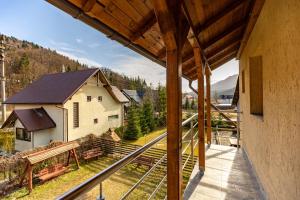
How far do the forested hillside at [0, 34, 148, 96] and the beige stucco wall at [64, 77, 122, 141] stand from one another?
37.1ft

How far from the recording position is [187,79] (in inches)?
175

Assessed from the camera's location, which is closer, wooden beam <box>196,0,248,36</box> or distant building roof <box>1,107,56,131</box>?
wooden beam <box>196,0,248,36</box>

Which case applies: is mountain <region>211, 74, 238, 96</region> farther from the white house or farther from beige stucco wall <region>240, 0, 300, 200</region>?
beige stucco wall <region>240, 0, 300, 200</region>

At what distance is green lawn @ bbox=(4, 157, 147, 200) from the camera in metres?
5.73

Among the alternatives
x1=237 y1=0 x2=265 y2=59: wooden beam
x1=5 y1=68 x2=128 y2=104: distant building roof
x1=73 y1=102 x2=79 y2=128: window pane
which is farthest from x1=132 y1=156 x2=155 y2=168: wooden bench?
x1=237 y1=0 x2=265 y2=59: wooden beam

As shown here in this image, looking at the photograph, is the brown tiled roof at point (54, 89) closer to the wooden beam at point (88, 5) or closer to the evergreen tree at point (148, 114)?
the evergreen tree at point (148, 114)

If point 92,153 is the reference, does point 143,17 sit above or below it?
above

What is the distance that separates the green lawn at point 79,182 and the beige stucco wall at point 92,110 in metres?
3.24

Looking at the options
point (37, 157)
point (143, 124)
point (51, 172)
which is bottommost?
point (51, 172)

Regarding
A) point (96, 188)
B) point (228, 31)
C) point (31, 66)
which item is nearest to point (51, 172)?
point (96, 188)

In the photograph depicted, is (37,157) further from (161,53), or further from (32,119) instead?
(161,53)

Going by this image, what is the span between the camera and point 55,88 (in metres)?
11.4

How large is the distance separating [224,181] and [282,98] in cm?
176

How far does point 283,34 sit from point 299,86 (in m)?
0.52
